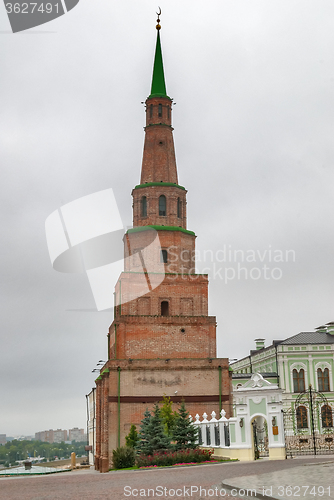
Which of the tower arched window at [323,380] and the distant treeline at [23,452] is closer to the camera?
the tower arched window at [323,380]

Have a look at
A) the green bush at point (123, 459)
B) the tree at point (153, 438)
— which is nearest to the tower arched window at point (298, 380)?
the tree at point (153, 438)

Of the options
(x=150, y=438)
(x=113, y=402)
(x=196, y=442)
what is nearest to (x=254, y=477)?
(x=150, y=438)

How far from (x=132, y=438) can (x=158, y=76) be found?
24468 mm

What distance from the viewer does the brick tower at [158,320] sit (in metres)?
35.0

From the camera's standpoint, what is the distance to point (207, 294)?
38.2m

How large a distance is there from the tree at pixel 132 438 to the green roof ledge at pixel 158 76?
874 inches

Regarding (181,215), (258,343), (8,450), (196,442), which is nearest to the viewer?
(196,442)

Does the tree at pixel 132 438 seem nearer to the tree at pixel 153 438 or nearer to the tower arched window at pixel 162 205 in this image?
the tree at pixel 153 438

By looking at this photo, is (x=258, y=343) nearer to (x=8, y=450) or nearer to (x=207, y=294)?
(x=207, y=294)

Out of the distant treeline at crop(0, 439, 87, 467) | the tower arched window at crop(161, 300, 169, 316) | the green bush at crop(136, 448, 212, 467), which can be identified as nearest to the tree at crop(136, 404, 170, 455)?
the green bush at crop(136, 448, 212, 467)

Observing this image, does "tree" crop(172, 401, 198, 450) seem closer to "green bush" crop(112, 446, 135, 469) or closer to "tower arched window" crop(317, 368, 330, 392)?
"green bush" crop(112, 446, 135, 469)

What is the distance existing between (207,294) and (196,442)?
9.59 meters

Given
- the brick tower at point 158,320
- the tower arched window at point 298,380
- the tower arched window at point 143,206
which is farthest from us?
the tower arched window at point 298,380

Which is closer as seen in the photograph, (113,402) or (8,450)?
(113,402)
